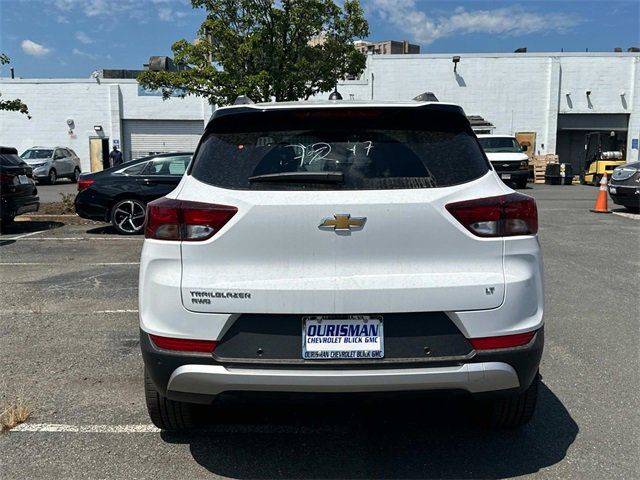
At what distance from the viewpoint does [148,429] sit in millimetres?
3436

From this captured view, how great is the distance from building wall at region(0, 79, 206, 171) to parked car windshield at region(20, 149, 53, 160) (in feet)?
15.1

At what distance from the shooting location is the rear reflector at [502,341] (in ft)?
8.89

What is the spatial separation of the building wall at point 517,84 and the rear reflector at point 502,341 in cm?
2886

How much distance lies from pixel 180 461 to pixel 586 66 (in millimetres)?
33323

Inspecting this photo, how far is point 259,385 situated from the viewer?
2.67 metres

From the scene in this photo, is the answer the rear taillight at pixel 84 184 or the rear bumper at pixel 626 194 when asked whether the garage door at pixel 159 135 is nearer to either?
the rear taillight at pixel 84 184

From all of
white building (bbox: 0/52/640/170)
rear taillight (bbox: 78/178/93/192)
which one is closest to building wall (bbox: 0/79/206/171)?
white building (bbox: 0/52/640/170)

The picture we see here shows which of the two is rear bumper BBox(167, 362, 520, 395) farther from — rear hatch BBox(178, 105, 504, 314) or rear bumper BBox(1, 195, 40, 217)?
rear bumper BBox(1, 195, 40, 217)

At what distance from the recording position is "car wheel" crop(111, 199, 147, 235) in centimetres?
1096

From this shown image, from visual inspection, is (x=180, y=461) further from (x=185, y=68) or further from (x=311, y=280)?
(x=185, y=68)

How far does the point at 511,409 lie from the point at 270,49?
11626mm

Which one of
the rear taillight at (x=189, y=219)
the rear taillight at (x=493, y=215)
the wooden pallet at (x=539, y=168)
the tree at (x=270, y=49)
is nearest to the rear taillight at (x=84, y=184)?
the tree at (x=270, y=49)

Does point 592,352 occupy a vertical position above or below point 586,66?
below

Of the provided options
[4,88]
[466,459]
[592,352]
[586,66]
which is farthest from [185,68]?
[586,66]
